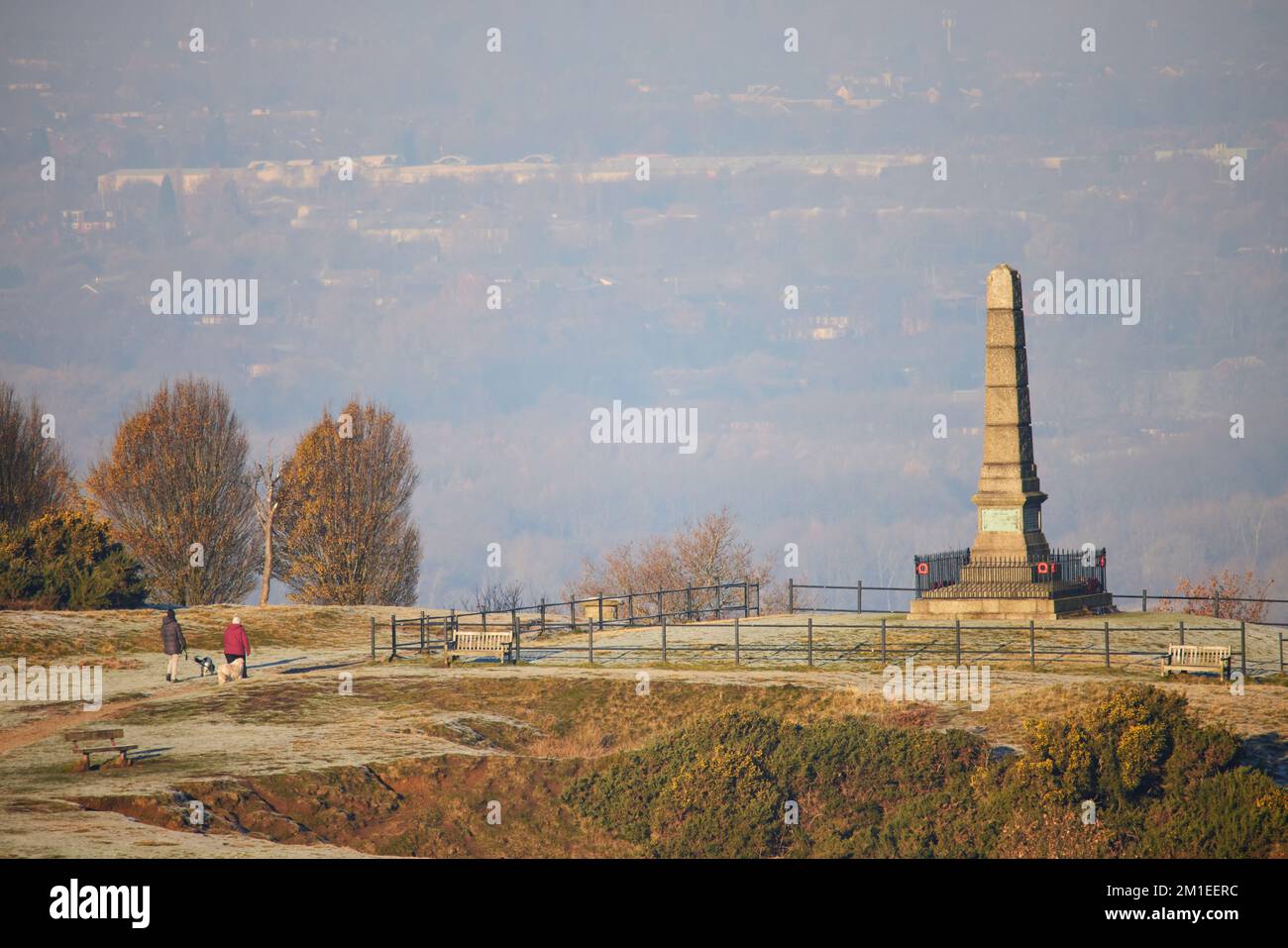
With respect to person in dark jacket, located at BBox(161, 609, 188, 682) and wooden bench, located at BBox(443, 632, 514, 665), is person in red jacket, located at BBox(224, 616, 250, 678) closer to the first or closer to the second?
person in dark jacket, located at BBox(161, 609, 188, 682)

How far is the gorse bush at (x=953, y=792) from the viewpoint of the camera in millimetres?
33688

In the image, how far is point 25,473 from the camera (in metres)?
78.8

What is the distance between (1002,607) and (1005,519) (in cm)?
257

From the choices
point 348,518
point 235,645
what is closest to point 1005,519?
point 235,645

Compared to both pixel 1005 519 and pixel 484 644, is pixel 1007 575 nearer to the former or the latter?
pixel 1005 519

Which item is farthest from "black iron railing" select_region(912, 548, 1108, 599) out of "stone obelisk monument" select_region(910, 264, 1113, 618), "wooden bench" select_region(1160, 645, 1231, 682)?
"wooden bench" select_region(1160, 645, 1231, 682)

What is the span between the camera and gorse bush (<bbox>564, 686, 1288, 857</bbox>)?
1326 inches

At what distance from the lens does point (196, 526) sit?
8144 centimetres

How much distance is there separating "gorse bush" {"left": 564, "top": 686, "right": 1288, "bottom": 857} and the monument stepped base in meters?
12.4

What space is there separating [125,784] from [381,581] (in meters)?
50.5

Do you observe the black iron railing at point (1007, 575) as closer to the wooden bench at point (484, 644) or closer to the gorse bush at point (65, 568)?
the wooden bench at point (484, 644)
